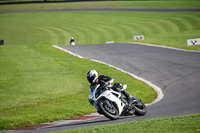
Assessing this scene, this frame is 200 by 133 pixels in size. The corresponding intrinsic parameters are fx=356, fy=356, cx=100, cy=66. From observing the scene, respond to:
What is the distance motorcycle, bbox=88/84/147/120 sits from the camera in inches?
440

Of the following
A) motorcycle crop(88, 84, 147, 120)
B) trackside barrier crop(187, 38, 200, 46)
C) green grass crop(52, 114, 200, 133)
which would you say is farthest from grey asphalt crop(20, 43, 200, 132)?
trackside barrier crop(187, 38, 200, 46)

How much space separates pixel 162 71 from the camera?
20.9 meters

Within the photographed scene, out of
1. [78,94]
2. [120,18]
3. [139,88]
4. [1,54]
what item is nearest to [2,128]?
[78,94]

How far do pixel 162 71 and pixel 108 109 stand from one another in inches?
407

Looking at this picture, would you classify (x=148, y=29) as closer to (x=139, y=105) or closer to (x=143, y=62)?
(x=143, y=62)

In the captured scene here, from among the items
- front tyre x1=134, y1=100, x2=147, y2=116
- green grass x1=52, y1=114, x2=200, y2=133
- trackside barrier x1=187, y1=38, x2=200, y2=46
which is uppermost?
green grass x1=52, y1=114, x2=200, y2=133

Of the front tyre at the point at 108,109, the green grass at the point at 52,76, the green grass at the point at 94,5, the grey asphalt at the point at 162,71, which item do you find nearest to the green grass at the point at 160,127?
the front tyre at the point at 108,109

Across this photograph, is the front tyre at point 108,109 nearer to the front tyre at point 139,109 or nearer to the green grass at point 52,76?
the front tyre at point 139,109

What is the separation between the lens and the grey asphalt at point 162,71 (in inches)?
482

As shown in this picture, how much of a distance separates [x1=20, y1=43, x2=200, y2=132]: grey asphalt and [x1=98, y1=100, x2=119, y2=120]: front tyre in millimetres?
287

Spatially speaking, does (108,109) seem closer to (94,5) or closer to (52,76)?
(52,76)

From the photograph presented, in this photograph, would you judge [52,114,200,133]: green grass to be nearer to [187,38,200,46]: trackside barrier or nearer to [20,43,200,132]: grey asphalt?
[20,43,200,132]: grey asphalt

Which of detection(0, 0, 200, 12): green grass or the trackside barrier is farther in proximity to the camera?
detection(0, 0, 200, 12): green grass

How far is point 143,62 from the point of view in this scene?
24250 millimetres
